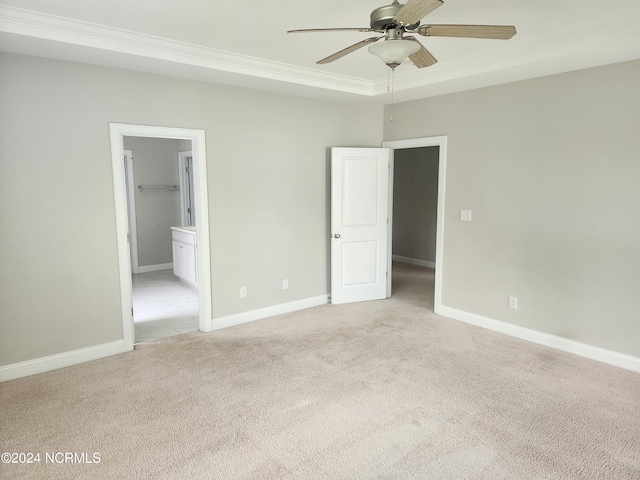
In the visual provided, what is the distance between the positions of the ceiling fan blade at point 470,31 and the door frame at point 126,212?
2508 mm

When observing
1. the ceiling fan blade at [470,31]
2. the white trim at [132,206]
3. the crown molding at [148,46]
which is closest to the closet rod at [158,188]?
the white trim at [132,206]

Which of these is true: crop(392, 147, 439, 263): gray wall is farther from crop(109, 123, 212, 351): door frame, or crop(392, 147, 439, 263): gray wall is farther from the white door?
crop(109, 123, 212, 351): door frame

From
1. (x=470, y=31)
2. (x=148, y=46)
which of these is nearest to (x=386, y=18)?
(x=470, y=31)

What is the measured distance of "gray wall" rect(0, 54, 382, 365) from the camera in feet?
10.5

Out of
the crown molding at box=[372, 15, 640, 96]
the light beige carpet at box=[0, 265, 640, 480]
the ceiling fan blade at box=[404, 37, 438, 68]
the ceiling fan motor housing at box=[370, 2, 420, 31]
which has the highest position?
the crown molding at box=[372, 15, 640, 96]

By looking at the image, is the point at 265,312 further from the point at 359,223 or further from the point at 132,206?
the point at 132,206

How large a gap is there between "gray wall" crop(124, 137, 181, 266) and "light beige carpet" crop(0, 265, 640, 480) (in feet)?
11.5

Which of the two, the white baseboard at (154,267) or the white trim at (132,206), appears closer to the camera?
the white trim at (132,206)

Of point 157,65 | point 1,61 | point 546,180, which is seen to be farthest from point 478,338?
point 1,61

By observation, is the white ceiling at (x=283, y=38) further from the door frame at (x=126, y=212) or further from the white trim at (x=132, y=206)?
the white trim at (x=132, y=206)

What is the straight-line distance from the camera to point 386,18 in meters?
2.18

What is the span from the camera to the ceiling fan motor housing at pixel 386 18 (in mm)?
2156

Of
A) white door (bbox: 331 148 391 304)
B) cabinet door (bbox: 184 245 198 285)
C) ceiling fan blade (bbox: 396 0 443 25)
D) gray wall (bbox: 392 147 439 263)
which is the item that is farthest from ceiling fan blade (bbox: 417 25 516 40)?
gray wall (bbox: 392 147 439 263)

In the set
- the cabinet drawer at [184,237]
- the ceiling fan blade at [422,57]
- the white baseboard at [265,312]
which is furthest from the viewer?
the cabinet drawer at [184,237]
